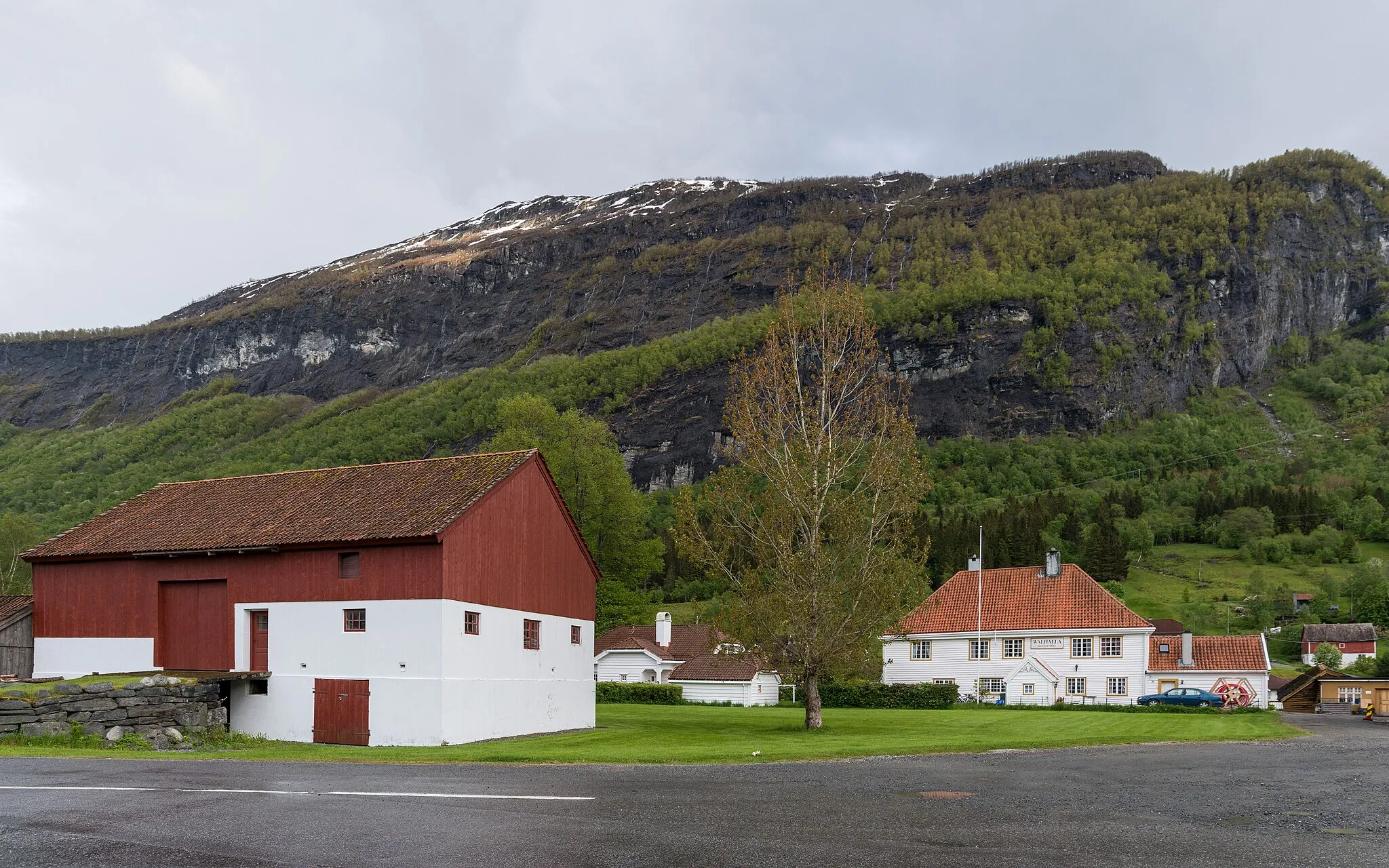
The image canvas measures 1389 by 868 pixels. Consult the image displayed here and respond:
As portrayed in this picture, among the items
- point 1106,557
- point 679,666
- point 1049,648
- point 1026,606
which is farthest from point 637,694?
point 1106,557

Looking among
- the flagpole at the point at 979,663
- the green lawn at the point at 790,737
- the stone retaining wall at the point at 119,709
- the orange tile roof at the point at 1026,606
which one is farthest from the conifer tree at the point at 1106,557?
the stone retaining wall at the point at 119,709

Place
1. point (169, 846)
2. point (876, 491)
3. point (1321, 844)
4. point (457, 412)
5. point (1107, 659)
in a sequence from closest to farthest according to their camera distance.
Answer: point (169, 846) → point (1321, 844) → point (876, 491) → point (1107, 659) → point (457, 412)

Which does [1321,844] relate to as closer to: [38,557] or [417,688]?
[417,688]

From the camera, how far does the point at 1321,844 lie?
10.7m

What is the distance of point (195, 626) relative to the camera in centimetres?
3400

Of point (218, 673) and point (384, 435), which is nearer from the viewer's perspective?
point (218, 673)

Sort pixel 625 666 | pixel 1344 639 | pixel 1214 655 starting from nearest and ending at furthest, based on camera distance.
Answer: pixel 1214 655
pixel 625 666
pixel 1344 639

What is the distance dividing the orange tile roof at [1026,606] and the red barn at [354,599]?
1270 inches

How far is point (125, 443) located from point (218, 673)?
169937mm

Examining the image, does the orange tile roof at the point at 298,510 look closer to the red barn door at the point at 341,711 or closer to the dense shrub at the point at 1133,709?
the red barn door at the point at 341,711

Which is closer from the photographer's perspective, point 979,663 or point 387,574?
point 387,574

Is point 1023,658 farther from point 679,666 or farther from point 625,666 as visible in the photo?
point 625,666

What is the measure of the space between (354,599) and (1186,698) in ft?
148

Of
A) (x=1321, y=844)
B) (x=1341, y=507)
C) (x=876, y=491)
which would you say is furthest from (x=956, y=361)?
(x=1321, y=844)
